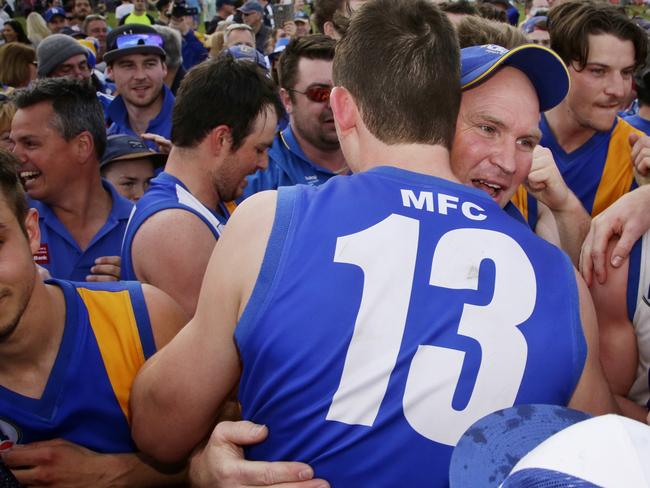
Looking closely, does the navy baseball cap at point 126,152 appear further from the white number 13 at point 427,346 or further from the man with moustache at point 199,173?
the white number 13 at point 427,346

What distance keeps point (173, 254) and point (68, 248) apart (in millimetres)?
1026

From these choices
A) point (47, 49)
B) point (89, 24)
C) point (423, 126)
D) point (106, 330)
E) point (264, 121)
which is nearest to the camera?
point (423, 126)

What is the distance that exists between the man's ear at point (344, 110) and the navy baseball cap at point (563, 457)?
852mm

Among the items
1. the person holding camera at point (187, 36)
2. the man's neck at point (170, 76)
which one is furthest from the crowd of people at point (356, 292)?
the person holding camera at point (187, 36)

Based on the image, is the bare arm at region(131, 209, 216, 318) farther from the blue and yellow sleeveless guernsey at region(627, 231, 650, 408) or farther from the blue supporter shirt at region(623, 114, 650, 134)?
the blue supporter shirt at region(623, 114, 650, 134)

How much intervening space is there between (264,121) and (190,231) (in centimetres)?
85

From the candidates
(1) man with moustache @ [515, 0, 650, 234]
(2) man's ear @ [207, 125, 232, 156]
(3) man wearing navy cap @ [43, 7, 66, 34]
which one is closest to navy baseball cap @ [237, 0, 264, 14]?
(3) man wearing navy cap @ [43, 7, 66, 34]

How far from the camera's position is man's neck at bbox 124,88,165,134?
608 cm

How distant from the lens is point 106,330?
7.16ft

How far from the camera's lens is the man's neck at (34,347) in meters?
2.11

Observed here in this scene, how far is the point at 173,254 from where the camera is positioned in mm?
2797

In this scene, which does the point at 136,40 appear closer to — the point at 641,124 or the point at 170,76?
the point at 170,76

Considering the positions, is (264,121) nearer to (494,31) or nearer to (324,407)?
(494,31)

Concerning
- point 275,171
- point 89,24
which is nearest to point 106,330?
point 275,171
